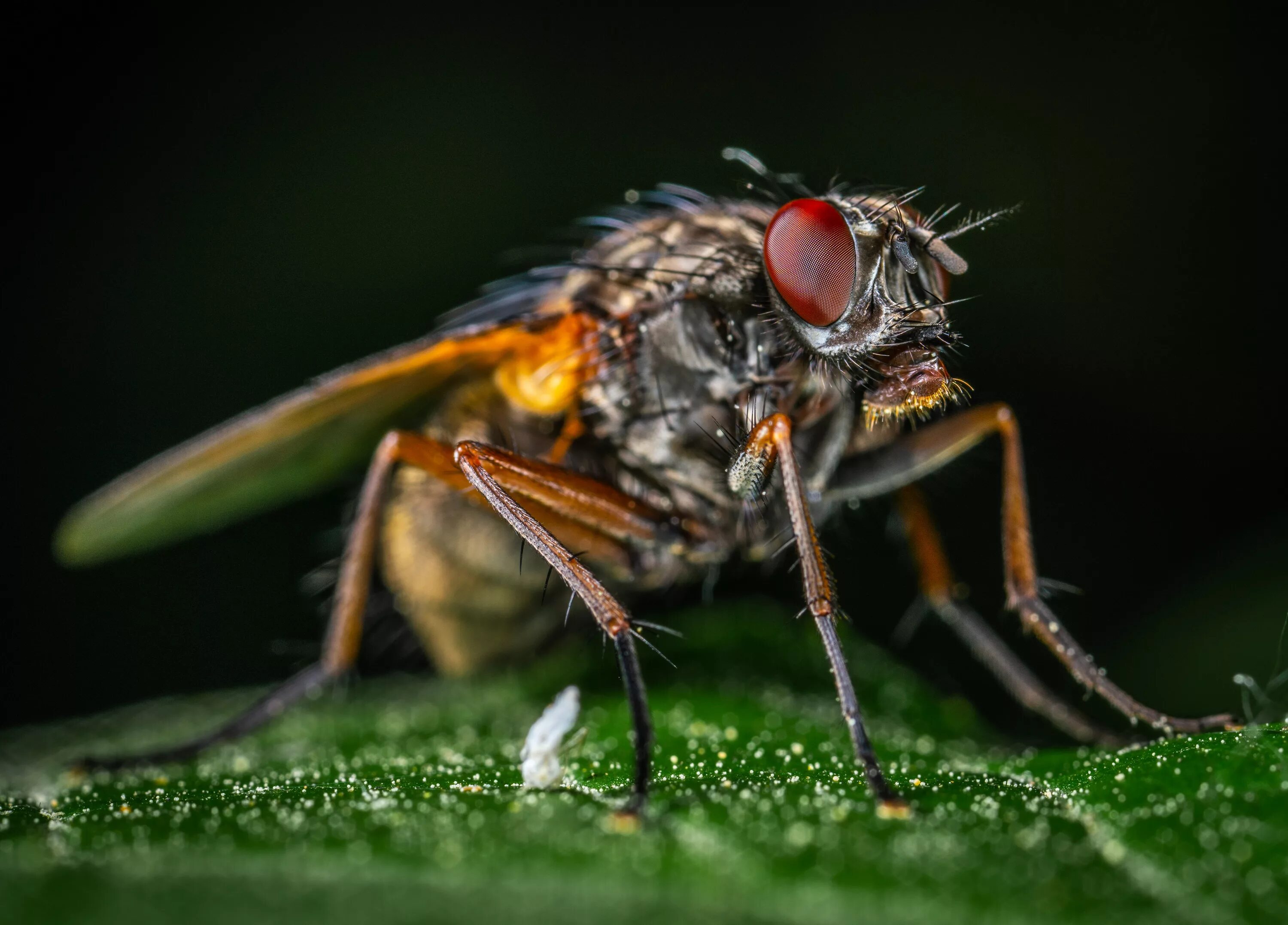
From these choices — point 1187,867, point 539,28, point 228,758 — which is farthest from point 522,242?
point 1187,867

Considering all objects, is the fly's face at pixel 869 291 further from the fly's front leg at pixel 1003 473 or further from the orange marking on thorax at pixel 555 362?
the orange marking on thorax at pixel 555 362

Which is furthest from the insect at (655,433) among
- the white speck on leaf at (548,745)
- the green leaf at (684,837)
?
the green leaf at (684,837)

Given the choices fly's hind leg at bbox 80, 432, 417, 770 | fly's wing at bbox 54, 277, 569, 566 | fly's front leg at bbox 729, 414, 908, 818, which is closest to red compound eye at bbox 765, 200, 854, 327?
fly's front leg at bbox 729, 414, 908, 818

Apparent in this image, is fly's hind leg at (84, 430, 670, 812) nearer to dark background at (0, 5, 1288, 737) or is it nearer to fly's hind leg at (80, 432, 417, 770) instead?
fly's hind leg at (80, 432, 417, 770)

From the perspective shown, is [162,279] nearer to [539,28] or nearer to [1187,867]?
[539,28]

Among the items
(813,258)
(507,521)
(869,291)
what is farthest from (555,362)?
(869,291)

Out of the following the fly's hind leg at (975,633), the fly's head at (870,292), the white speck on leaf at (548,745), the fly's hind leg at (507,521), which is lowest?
the fly's hind leg at (975,633)
